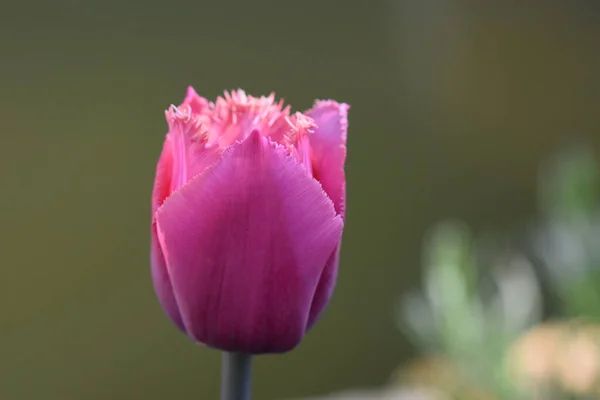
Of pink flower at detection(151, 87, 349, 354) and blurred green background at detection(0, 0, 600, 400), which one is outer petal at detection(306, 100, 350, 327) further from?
blurred green background at detection(0, 0, 600, 400)

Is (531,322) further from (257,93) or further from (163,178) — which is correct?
(163,178)

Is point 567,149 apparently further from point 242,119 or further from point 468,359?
point 242,119

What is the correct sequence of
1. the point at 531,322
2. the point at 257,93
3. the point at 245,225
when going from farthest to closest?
the point at 257,93, the point at 531,322, the point at 245,225

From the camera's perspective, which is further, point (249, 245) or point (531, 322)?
point (531, 322)

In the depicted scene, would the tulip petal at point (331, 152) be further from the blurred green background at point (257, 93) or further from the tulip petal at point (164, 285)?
the blurred green background at point (257, 93)

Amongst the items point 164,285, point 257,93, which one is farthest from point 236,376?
point 257,93

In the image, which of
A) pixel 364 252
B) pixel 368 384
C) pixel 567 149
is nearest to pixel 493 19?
pixel 567 149
